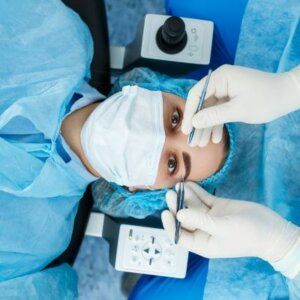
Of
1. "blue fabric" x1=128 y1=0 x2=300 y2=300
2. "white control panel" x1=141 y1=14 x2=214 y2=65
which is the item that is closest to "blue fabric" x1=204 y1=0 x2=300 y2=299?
Answer: "blue fabric" x1=128 y1=0 x2=300 y2=300

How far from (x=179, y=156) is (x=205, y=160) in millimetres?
59

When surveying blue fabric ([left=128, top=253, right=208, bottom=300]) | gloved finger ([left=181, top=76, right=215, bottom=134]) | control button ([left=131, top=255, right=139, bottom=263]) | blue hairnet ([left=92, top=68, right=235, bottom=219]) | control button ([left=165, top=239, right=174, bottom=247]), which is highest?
gloved finger ([left=181, top=76, right=215, bottom=134])

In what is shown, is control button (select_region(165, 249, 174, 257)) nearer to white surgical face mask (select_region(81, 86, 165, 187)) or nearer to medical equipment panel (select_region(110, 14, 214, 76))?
white surgical face mask (select_region(81, 86, 165, 187))

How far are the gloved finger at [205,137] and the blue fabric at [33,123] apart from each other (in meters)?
0.33

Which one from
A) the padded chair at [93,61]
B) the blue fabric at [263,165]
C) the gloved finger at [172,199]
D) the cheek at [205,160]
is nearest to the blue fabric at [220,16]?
the blue fabric at [263,165]

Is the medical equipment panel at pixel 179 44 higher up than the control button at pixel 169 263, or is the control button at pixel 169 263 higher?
the medical equipment panel at pixel 179 44

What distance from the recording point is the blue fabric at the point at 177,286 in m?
1.17

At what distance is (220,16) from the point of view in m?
1.30

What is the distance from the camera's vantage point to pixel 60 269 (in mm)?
1193

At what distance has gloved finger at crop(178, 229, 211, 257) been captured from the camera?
1.02 meters

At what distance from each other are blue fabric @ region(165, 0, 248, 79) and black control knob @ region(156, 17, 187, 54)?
4.0 inches

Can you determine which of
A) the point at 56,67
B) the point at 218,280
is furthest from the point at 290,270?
the point at 56,67

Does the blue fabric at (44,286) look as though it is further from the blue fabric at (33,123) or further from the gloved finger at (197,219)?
the gloved finger at (197,219)

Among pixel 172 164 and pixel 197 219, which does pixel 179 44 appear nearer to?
pixel 172 164
